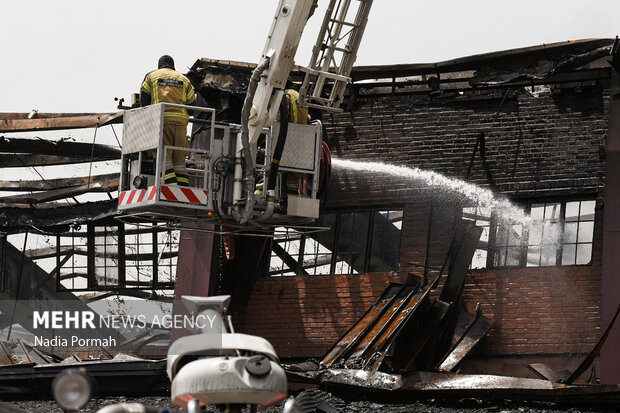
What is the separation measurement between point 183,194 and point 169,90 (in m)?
1.24

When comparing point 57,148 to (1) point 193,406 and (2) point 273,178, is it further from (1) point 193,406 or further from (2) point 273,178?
(1) point 193,406

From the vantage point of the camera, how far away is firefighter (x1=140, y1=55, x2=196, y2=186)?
1074cm

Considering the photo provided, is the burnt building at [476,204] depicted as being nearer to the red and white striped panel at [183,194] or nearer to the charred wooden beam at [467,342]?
the charred wooden beam at [467,342]

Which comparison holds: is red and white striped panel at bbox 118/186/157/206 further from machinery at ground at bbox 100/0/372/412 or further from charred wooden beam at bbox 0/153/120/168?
charred wooden beam at bbox 0/153/120/168

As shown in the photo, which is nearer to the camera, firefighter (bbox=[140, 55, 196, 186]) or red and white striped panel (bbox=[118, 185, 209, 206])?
red and white striped panel (bbox=[118, 185, 209, 206])

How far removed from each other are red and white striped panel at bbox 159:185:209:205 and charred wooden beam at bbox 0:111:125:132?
5.18 m

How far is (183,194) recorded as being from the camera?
1045cm

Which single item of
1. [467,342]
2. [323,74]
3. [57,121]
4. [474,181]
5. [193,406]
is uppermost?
[323,74]

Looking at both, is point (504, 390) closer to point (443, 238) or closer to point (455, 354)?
point (455, 354)

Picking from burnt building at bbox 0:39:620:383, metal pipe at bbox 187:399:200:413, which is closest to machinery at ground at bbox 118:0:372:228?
burnt building at bbox 0:39:620:383

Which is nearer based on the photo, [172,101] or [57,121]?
[172,101]

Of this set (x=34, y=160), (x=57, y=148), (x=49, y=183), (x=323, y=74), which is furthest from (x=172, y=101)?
(x=49, y=183)

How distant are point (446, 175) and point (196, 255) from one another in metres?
3.93

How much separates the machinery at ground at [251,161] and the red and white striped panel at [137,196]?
0.01 metres
